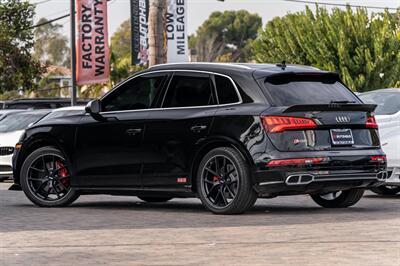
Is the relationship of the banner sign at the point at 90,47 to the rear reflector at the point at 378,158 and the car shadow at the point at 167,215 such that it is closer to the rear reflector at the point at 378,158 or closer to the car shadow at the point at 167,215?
the car shadow at the point at 167,215

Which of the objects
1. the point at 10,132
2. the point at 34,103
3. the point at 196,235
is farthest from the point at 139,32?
the point at 196,235

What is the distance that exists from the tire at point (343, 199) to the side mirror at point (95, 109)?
109 inches

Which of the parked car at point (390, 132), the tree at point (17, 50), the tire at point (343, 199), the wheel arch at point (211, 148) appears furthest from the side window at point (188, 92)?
the tree at point (17, 50)

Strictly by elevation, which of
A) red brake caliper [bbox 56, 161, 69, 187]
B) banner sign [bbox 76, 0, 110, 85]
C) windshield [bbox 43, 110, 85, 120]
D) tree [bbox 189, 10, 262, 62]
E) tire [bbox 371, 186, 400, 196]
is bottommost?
tire [bbox 371, 186, 400, 196]

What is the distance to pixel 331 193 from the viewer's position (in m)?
14.2

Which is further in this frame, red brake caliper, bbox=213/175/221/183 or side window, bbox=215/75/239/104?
side window, bbox=215/75/239/104

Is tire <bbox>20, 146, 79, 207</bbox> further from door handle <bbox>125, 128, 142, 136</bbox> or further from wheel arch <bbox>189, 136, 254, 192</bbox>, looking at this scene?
wheel arch <bbox>189, 136, 254, 192</bbox>

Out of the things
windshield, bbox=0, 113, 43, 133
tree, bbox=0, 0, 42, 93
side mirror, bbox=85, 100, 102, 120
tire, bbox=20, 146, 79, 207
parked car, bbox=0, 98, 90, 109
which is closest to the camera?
side mirror, bbox=85, 100, 102, 120

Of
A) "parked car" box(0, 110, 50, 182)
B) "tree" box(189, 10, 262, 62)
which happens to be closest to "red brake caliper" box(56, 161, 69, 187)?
"parked car" box(0, 110, 50, 182)

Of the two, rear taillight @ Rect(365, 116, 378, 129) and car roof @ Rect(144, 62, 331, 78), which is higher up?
car roof @ Rect(144, 62, 331, 78)

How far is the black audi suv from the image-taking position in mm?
12641

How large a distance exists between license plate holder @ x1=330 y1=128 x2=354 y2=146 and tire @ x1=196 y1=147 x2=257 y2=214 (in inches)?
40.1

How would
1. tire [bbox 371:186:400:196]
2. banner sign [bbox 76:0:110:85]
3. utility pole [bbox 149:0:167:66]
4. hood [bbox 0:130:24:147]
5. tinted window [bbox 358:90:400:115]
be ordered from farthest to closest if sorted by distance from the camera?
banner sign [bbox 76:0:110:85]
utility pole [bbox 149:0:167:66]
hood [bbox 0:130:24:147]
tire [bbox 371:186:400:196]
tinted window [bbox 358:90:400:115]

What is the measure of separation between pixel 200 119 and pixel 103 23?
67.4ft
